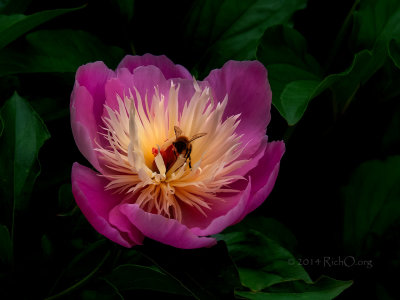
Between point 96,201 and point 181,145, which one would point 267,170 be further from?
point 96,201

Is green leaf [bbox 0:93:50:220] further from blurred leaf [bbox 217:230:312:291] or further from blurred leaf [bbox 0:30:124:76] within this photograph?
blurred leaf [bbox 217:230:312:291]

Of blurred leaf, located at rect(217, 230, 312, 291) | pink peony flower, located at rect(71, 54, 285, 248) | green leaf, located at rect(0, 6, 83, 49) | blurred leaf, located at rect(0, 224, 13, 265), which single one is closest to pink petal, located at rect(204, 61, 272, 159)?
pink peony flower, located at rect(71, 54, 285, 248)

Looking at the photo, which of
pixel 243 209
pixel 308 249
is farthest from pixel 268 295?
pixel 308 249

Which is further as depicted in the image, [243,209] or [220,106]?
[220,106]

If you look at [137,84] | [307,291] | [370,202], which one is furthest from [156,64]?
[370,202]

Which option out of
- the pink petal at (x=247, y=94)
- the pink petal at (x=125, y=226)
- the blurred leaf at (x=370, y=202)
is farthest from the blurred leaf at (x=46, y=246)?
the blurred leaf at (x=370, y=202)

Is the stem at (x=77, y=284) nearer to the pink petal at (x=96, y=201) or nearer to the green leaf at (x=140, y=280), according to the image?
the green leaf at (x=140, y=280)

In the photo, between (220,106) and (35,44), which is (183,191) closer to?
(220,106)
